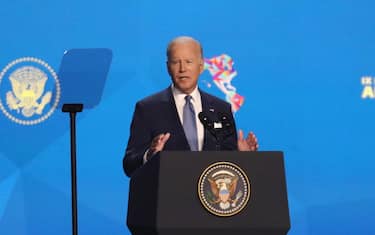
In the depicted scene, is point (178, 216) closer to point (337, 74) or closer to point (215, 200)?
point (215, 200)

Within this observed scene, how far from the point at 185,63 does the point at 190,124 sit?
23 cm

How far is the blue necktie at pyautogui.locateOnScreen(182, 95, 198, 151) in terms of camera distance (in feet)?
8.50

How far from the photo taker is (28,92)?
3432 mm

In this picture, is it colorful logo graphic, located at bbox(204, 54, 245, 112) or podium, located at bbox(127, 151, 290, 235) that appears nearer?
podium, located at bbox(127, 151, 290, 235)

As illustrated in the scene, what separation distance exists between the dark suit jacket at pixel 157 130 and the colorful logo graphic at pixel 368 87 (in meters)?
1.19

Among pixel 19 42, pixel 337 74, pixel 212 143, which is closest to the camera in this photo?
pixel 212 143

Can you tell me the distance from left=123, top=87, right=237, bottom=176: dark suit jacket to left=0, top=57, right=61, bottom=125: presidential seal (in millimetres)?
855

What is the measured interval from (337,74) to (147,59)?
0.97 meters

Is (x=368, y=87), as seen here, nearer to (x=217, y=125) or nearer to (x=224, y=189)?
(x=217, y=125)

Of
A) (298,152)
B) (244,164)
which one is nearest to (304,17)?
(298,152)

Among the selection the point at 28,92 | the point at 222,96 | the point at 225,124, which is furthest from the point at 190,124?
the point at 28,92

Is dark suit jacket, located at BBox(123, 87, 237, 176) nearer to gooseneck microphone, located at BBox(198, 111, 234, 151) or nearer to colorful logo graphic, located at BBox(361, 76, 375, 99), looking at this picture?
gooseneck microphone, located at BBox(198, 111, 234, 151)

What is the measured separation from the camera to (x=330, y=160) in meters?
3.56

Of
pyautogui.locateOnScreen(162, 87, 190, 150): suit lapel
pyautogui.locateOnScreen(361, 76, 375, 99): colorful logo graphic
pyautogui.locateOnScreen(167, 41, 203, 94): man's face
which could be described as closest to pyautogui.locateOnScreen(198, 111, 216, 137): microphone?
pyautogui.locateOnScreen(162, 87, 190, 150): suit lapel
